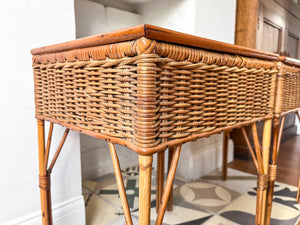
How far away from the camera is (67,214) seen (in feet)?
3.32

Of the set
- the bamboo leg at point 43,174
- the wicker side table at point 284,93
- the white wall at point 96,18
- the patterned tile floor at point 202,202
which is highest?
the white wall at point 96,18

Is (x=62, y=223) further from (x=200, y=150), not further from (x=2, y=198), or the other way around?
(x=200, y=150)

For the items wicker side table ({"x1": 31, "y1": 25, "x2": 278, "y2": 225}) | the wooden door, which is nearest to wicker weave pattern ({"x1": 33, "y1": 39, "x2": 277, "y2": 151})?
wicker side table ({"x1": 31, "y1": 25, "x2": 278, "y2": 225})

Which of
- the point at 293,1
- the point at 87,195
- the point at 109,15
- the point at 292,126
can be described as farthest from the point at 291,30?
the point at 87,195

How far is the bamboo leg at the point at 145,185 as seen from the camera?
0.48 m

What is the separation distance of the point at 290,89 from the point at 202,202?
0.71 m

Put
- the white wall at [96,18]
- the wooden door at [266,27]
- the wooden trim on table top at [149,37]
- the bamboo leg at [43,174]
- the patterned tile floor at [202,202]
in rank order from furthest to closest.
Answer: the wooden door at [266,27], the white wall at [96,18], the patterned tile floor at [202,202], the bamboo leg at [43,174], the wooden trim on table top at [149,37]

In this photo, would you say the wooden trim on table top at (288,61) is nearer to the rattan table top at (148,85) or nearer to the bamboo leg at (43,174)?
the rattan table top at (148,85)

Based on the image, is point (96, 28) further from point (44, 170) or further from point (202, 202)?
point (202, 202)

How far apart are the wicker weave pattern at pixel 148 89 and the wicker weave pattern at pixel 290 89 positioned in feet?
0.68

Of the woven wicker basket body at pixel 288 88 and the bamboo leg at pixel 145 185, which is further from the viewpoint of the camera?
the woven wicker basket body at pixel 288 88

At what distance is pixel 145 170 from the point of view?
48cm

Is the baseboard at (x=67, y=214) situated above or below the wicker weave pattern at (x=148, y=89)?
below

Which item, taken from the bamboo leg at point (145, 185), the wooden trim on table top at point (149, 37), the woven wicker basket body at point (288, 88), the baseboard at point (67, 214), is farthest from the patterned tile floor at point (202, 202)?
the wooden trim on table top at point (149, 37)
